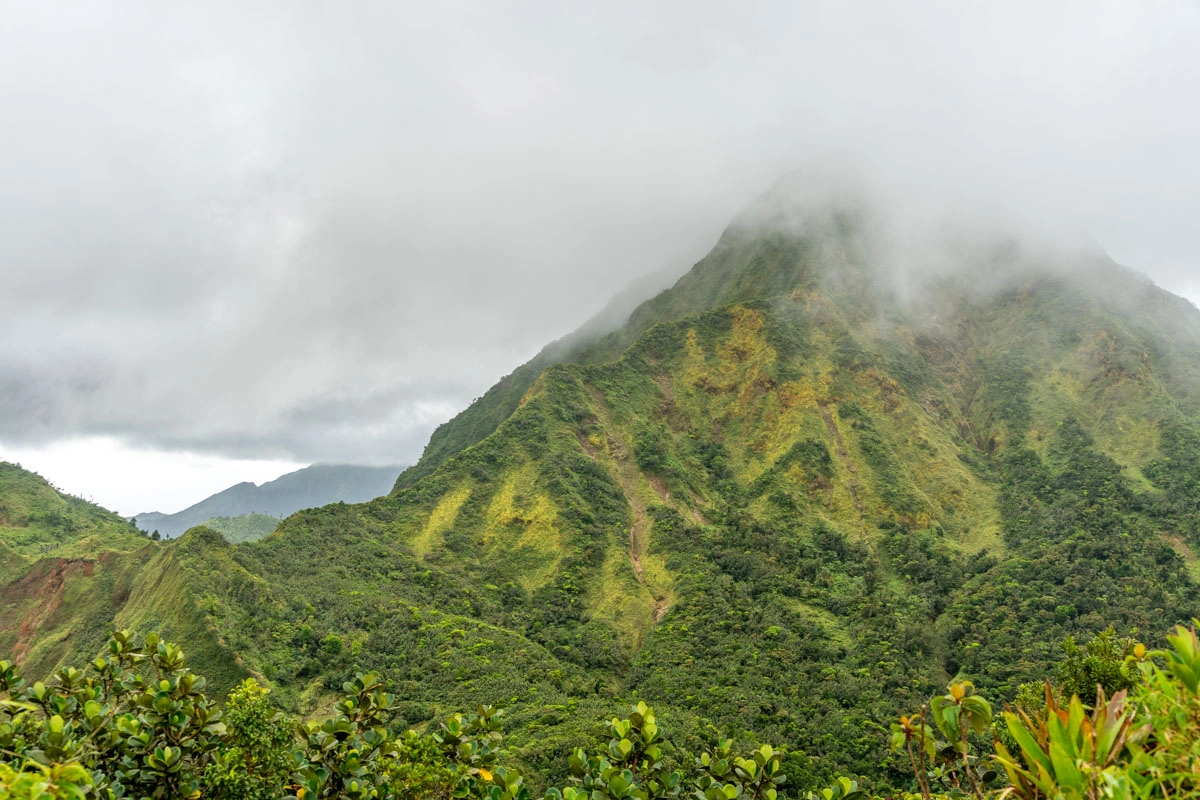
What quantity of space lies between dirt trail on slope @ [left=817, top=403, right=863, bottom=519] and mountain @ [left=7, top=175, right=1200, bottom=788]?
0.42 metres

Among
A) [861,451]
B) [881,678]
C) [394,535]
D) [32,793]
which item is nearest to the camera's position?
[32,793]

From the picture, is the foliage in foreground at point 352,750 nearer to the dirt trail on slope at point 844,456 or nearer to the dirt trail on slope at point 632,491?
the dirt trail on slope at point 632,491

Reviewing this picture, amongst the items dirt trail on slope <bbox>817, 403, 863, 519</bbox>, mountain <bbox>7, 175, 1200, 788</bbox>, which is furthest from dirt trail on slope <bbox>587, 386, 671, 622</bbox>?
dirt trail on slope <bbox>817, 403, 863, 519</bbox>

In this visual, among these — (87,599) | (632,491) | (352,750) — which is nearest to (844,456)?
(632,491)

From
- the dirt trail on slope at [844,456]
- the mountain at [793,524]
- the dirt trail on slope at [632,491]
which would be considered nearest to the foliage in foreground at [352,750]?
the mountain at [793,524]

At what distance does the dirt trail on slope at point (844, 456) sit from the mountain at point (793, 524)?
0.42 metres

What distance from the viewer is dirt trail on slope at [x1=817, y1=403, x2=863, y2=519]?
8169 cm

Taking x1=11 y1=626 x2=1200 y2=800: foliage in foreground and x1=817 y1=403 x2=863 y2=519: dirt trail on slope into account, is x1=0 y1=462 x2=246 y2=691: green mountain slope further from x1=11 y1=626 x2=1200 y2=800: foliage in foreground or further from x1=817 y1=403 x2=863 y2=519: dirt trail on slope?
x1=817 y1=403 x2=863 y2=519: dirt trail on slope

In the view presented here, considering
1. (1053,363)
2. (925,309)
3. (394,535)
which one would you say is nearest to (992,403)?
(1053,363)

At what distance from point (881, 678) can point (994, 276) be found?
104 metres

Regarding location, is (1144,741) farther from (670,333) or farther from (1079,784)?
(670,333)

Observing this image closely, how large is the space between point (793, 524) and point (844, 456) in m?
17.2

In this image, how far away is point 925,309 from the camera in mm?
116312

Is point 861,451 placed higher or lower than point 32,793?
lower
